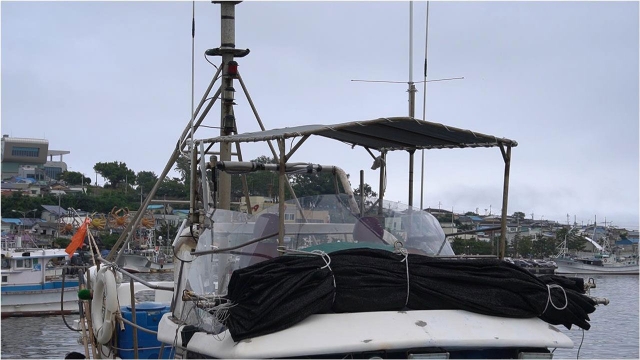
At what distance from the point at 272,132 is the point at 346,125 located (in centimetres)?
71

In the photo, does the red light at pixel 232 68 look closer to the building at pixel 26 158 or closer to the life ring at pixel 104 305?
the life ring at pixel 104 305

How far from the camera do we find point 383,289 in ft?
23.6

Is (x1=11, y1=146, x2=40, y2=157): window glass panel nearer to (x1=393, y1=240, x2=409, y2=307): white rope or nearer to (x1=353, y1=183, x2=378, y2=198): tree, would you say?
(x1=353, y1=183, x2=378, y2=198): tree

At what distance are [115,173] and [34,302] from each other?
2799 cm

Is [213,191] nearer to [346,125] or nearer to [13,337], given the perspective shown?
[346,125]

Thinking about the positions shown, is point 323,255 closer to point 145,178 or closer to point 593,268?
point 145,178

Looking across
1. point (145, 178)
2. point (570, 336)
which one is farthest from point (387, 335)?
point (145, 178)

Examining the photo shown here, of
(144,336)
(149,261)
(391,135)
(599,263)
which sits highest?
(391,135)

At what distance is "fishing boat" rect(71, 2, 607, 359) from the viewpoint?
22.1ft

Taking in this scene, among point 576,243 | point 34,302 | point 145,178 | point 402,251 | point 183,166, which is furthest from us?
point 576,243

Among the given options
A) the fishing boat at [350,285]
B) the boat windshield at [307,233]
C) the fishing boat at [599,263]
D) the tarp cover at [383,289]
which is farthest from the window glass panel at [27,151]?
the tarp cover at [383,289]

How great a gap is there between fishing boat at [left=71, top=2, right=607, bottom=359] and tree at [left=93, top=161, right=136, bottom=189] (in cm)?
5943

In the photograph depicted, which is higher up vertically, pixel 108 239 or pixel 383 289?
pixel 383 289

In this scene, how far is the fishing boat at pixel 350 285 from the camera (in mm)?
6742
